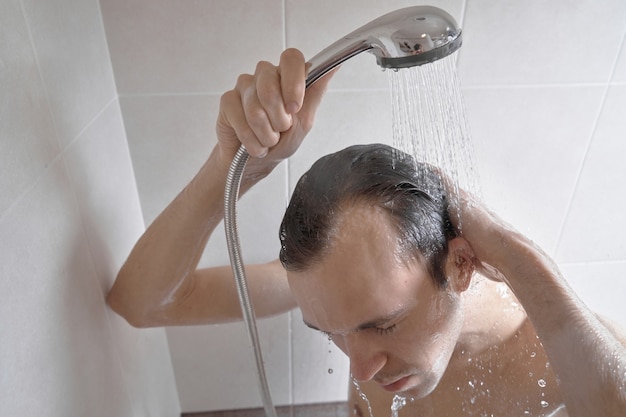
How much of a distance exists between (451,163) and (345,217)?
12.8 inches

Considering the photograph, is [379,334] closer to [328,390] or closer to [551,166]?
[551,166]

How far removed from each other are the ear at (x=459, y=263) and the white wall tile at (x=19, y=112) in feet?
1.83

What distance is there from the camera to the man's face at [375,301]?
2.40 feet

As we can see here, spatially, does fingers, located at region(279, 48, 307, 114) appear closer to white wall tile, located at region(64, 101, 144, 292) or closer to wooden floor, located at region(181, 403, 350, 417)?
white wall tile, located at region(64, 101, 144, 292)

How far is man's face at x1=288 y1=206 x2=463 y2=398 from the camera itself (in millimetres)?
732

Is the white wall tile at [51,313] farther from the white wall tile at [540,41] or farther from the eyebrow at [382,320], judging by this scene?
the white wall tile at [540,41]

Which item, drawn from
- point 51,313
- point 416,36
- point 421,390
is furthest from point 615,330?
point 51,313

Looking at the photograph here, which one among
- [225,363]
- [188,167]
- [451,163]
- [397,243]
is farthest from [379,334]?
[225,363]

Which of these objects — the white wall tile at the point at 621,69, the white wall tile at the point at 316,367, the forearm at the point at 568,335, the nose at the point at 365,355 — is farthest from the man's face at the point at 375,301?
the white wall tile at the point at 621,69

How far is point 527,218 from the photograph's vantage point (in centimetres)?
117

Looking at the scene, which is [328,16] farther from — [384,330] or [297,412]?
[297,412]

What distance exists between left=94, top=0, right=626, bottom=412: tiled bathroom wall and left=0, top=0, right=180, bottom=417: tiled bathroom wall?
0.24 ft

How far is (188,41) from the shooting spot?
0.94 meters

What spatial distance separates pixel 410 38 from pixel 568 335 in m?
0.39
